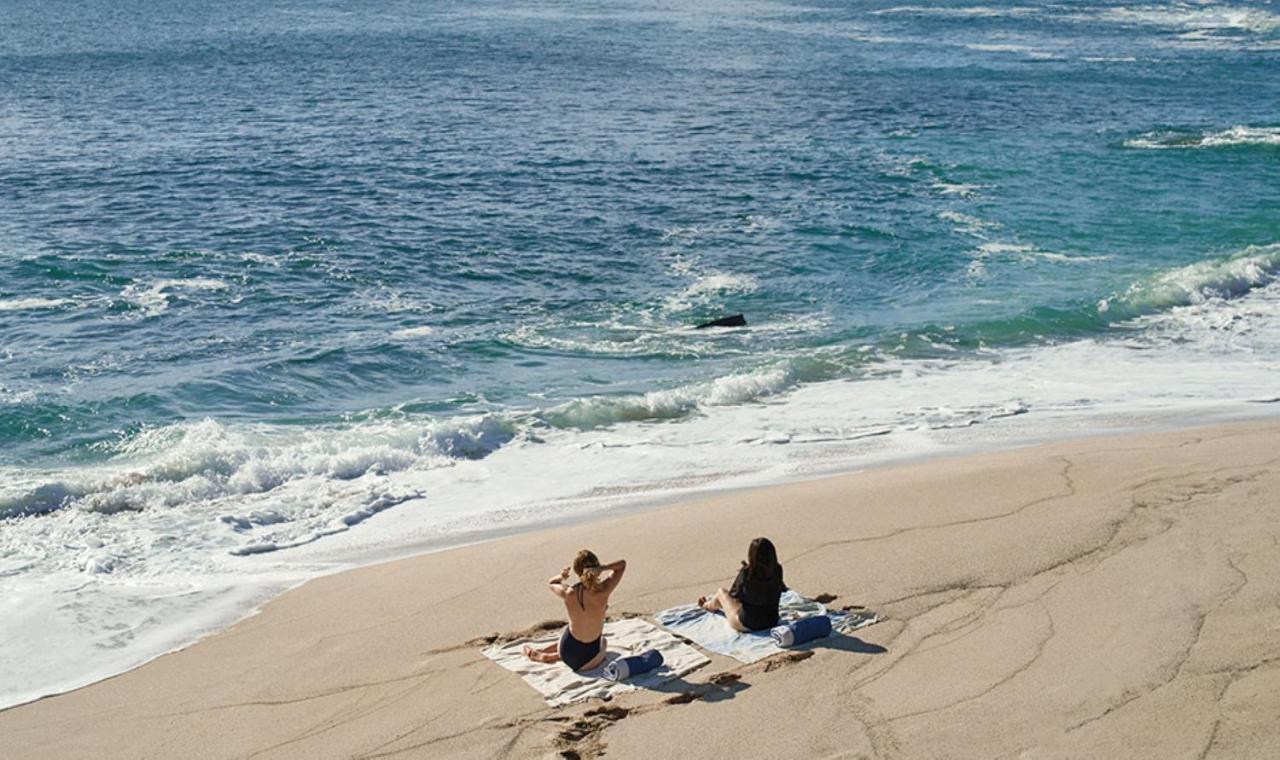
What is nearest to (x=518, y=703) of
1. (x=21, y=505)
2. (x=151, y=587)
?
(x=151, y=587)

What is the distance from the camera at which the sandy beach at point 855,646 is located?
842 cm

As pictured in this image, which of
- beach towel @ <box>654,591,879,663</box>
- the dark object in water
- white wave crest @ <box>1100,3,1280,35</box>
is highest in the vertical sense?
white wave crest @ <box>1100,3,1280,35</box>

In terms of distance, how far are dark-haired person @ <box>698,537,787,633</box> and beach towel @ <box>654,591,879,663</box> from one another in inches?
3.0

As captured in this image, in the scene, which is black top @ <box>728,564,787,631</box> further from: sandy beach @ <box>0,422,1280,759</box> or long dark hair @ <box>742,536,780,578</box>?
sandy beach @ <box>0,422,1280,759</box>

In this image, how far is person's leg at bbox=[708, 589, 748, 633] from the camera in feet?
32.8

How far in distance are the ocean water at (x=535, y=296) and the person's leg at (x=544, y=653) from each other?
11.9ft

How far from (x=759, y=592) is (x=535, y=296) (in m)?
15.2

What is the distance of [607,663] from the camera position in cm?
957

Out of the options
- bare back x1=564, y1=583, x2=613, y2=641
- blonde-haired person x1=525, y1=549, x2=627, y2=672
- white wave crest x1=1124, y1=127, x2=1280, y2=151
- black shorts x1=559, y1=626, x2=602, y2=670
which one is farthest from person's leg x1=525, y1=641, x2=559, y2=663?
white wave crest x1=1124, y1=127, x2=1280, y2=151

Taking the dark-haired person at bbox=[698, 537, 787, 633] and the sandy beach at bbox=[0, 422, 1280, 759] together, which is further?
the dark-haired person at bbox=[698, 537, 787, 633]

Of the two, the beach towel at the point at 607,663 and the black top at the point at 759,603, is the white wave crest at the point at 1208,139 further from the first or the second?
the beach towel at the point at 607,663

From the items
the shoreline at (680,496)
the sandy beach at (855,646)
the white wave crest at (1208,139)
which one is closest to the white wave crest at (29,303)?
the shoreline at (680,496)

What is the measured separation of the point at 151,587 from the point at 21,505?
3354 mm

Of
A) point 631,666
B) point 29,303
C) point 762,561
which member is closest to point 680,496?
point 762,561
